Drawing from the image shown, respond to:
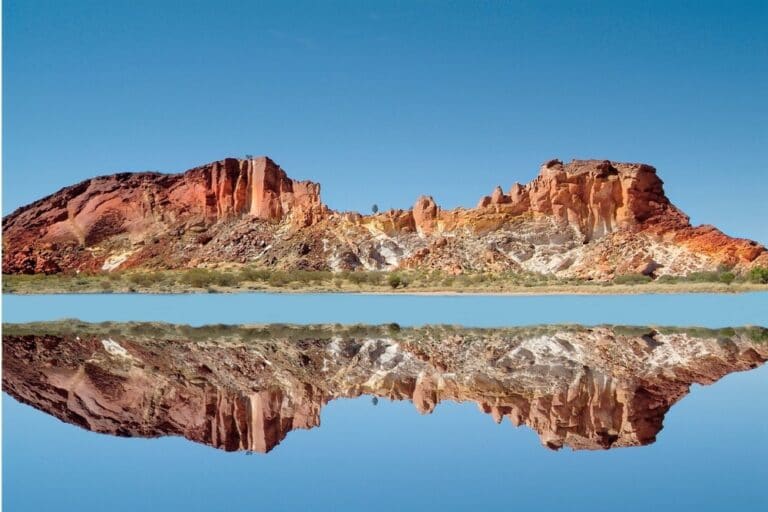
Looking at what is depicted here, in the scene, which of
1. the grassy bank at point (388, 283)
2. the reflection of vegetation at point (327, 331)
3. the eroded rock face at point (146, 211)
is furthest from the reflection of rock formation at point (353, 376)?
the eroded rock face at point (146, 211)

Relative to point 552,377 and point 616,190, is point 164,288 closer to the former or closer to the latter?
point 616,190

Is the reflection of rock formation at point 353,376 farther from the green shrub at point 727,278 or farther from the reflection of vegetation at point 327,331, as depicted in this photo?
the green shrub at point 727,278

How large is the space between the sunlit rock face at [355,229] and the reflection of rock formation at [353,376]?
37042mm

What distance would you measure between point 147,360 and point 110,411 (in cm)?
528

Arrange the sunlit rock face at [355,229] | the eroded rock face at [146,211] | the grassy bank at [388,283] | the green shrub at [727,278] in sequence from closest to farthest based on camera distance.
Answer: the grassy bank at [388,283] → the green shrub at [727,278] → the sunlit rock face at [355,229] → the eroded rock face at [146,211]

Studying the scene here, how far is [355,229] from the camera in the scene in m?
70.1

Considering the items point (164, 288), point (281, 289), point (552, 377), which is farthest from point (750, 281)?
point (552, 377)

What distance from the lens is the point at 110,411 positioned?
10.7 metres

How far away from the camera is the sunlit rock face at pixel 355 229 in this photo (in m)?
59.3

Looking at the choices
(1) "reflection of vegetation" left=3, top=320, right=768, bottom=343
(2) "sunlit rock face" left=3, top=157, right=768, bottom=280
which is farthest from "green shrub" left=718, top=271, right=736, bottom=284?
(1) "reflection of vegetation" left=3, top=320, right=768, bottom=343

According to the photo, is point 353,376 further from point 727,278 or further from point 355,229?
point 355,229

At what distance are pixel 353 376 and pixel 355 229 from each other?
56.6m

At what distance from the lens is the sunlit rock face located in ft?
195

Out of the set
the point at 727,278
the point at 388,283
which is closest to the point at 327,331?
the point at 388,283
